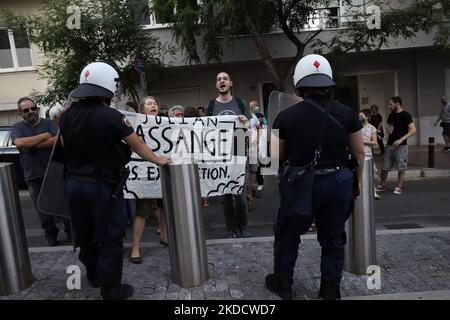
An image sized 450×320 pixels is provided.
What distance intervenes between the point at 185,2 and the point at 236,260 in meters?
8.05

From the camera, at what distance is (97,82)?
10.5 feet

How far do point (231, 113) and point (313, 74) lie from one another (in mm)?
1889

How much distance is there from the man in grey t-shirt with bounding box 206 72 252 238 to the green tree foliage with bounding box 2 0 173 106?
6238mm

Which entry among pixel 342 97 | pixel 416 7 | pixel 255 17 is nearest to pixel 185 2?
pixel 255 17

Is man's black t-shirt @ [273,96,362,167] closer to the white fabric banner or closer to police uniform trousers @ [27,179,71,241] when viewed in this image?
the white fabric banner

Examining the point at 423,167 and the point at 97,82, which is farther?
the point at 423,167

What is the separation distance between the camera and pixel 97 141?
3.12m

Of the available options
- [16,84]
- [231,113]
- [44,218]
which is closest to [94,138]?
[231,113]

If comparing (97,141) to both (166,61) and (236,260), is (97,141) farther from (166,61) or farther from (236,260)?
(166,61)

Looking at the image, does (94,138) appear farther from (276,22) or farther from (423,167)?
(423,167)

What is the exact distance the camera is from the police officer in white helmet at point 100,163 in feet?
10.3

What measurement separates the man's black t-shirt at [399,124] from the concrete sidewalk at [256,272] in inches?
121

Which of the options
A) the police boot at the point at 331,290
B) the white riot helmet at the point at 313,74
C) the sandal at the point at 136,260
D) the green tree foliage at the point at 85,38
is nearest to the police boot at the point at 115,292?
the sandal at the point at 136,260

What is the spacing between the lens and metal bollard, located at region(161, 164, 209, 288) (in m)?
3.60
